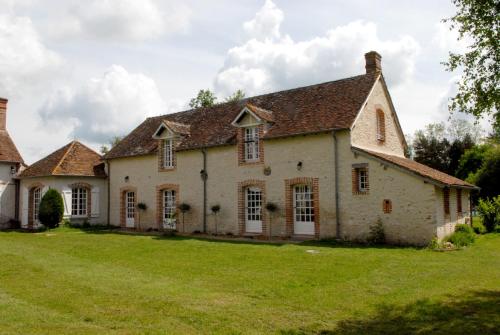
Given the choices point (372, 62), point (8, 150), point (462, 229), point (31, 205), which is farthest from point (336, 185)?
point (8, 150)

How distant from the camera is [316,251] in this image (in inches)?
558

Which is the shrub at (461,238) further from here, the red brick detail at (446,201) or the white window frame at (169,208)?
the white window frame at (169,208)

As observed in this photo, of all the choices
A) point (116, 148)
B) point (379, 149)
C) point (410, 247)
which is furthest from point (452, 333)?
point (116, 148)

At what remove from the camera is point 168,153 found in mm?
23516

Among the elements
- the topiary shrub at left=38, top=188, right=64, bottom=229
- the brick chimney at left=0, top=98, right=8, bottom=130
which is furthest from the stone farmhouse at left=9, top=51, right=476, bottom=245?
the brick chimney at left=0, top=98, right=8, bottom=130

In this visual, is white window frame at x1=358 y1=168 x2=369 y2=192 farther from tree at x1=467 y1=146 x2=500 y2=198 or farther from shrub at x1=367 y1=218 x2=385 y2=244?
tree at x1=467 y1=146 x2=500 y2=198

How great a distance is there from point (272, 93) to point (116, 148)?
10.2 meters

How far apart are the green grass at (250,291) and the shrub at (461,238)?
1208 millimetres

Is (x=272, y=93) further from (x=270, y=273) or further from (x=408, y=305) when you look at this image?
(x=408, y=305)

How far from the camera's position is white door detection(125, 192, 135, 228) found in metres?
25.1

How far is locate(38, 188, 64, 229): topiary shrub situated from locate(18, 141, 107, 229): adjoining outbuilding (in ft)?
2.09

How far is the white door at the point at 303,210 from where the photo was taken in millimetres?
18422

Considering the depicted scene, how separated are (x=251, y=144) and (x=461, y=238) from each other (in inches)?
370

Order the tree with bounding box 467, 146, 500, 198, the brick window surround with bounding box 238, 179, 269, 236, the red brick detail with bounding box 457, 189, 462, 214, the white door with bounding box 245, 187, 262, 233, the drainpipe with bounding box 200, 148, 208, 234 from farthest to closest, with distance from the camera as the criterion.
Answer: the tree with bounding box 467, 146, 500, 198
the drainpipe with bounding box 200, 148, 208, 234
the white door with bounding box 245, 187, 262, 233
the brick window surround with bounding box 238, 179, 269, 236
the red brick detail with bounding box 457, 189, 462, 214
